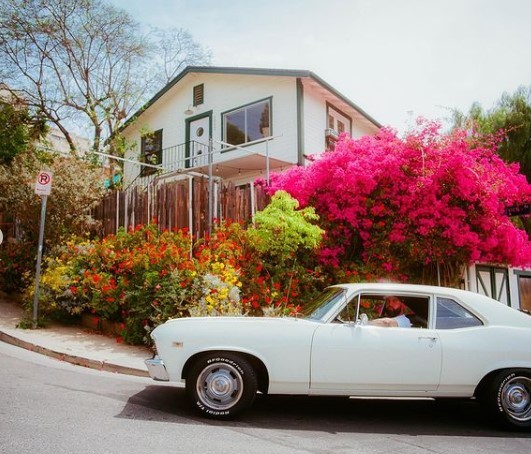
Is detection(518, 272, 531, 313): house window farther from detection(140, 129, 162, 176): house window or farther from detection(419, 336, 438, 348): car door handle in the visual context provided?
detection(140, 129, 162, 176): house window

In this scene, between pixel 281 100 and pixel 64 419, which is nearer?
pixel 64 419

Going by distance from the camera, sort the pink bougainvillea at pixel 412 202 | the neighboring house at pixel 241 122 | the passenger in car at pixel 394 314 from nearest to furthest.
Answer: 1. the passenger in car at pixel 394 314
2. the pink bougainvillea at pixel 412 202
3. the neighboring house at pixel 241 122

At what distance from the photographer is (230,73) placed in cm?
1773

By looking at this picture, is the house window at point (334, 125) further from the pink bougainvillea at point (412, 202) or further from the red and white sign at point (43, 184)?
the red and white sign at point (43, 184)

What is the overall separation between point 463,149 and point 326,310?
21.9 ft

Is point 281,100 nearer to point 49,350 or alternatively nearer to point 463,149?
point 463,149

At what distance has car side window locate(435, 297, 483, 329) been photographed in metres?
5.04

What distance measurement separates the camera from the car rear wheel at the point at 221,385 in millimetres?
4695

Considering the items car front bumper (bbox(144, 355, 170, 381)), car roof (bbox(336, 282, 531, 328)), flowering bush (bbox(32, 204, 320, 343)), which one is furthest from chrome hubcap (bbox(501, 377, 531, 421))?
flowering bush (bbox(32, 204, 320, 343))

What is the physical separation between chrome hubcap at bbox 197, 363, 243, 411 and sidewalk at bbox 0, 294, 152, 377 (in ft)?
6.70

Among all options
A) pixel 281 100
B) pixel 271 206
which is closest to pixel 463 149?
pixel 271 206

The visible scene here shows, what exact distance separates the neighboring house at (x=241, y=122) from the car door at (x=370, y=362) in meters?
9.86

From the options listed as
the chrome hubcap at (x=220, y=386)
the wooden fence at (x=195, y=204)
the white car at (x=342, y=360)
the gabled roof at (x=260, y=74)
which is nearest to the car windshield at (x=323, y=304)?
the white car at (x=342, y=360)

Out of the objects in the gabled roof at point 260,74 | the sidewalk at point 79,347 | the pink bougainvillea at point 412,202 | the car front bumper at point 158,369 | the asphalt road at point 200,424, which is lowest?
the asphalt road at point 200,424
